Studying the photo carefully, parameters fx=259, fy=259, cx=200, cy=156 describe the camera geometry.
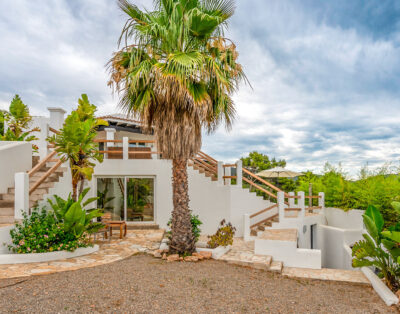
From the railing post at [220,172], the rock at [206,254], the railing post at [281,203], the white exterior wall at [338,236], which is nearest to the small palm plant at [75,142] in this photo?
the rock at [206,254]

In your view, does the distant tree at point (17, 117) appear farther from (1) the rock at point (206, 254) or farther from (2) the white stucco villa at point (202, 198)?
(1) the rock at point (206, 254)

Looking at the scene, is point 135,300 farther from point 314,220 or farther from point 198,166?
point 314,220

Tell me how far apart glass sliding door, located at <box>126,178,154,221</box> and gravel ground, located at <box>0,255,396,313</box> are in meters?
5.62

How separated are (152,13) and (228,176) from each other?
702cm

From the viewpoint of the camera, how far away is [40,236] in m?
6.98

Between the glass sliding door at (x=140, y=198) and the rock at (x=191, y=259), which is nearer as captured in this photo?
the rock at (x=191, y=259)

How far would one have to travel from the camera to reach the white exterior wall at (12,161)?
29.9 ft

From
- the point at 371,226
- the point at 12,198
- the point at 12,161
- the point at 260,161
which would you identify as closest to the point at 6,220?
the point at 12,198

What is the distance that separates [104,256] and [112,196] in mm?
5098

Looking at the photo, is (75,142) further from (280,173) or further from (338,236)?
(338,236)

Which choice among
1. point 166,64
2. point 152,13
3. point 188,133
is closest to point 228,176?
point 188,133

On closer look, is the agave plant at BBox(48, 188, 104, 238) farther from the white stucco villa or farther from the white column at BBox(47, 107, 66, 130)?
the white column at BBox(47, 107, 66, 130)

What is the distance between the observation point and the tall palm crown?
7031 millimetres

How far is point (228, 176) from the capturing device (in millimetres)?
11664
